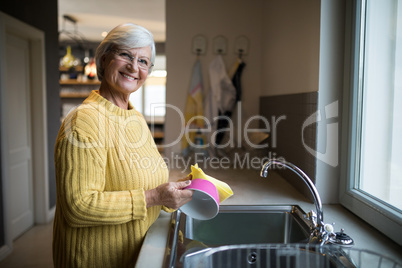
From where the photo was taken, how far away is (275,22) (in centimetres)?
227

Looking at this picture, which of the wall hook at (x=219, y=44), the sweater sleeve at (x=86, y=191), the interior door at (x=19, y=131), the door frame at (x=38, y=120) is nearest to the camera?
the sweater sleeve at (x=86, y=191)

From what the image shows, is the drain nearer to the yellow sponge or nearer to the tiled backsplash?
the yellow sponge

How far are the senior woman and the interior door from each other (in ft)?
7.43

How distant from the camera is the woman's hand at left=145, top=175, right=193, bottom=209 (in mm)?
968

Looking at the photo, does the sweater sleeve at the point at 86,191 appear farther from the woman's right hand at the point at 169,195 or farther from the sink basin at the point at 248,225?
the sink basin at the point at 248,225

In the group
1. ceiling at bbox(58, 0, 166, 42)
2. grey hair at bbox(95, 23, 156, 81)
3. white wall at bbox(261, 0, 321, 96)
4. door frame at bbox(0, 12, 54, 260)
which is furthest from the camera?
ceiling at bbox(58, 0, 166, 42)

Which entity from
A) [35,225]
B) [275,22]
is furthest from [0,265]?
[275,22]

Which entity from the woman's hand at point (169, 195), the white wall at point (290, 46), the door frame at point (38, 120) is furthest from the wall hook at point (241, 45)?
the woman's hand at point (169, 195)

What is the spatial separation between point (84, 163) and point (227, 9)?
2.13 m

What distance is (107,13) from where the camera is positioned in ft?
15.8

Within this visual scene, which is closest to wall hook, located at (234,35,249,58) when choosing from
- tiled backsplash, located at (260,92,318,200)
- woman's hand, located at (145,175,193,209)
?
tiled backsplash, located at (260,92,318,200)

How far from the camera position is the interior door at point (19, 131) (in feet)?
9.76

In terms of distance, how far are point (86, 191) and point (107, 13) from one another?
4.43 meters

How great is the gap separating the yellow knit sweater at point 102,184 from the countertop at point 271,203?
0.09 metres
